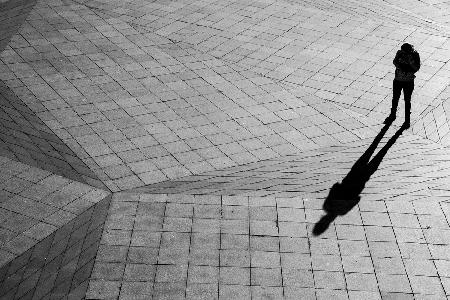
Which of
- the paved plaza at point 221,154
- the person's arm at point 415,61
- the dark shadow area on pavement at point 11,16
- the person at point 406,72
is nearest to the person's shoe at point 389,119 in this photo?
the person at point 406,72

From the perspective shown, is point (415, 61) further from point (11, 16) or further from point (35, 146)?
point (11, 16)

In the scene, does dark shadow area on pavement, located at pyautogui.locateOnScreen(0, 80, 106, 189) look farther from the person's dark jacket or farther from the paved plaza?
the person's dark jacket

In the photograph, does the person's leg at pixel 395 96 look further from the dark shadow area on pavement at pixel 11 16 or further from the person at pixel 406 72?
the dark shadow area on pavement at pixel 11 16

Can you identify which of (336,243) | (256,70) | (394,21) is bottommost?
(394,21)

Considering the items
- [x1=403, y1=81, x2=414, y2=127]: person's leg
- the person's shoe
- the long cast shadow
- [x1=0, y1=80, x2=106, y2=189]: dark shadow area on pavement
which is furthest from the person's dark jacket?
[x1=0, y1=80, x2=106, y2=189]: dark shadow area on pavement

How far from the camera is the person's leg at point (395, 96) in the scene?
33.1 feet

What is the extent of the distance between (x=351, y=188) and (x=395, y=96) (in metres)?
2.46

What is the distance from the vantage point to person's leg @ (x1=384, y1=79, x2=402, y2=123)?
10102 mm

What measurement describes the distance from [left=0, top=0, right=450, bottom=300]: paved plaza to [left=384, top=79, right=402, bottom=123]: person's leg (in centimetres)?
23

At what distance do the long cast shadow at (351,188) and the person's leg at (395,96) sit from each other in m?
0.68

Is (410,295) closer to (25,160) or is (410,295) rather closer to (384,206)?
(384,206)

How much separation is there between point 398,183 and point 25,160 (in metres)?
5.75

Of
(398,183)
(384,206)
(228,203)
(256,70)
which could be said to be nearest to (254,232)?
(228,203)

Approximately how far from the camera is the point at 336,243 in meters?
7.55
